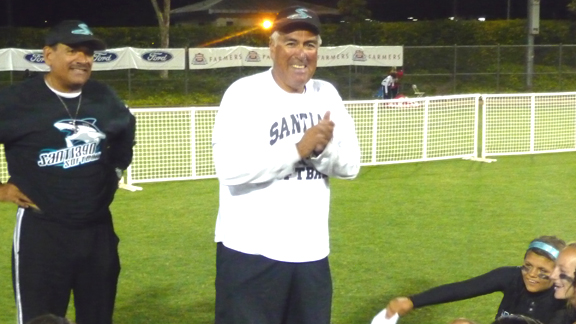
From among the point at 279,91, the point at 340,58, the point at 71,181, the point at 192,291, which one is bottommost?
the point at 192,291

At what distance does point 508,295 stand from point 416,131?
8.90 meters

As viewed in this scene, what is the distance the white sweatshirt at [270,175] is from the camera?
296cm

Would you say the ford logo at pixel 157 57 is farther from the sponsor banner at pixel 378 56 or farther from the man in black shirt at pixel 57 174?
the man in black shirt at pixel 57 174

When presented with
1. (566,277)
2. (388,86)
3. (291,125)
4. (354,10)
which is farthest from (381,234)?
(354,10)

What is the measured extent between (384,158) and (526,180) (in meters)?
2.31

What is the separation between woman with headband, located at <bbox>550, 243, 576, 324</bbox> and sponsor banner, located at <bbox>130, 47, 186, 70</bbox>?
2341cm

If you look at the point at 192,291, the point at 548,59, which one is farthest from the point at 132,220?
the point at 548,59

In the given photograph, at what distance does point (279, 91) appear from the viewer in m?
3.07

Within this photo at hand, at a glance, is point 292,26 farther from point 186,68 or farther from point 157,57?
point 186,68

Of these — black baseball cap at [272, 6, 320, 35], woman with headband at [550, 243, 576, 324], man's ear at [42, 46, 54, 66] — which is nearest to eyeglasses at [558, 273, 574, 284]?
woman with headband at [550, 243, 576, 324]

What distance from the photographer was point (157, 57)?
87.6ft

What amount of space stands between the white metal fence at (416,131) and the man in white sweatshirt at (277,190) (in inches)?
312

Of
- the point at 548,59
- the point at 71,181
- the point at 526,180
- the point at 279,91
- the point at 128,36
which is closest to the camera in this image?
the point at 279,91

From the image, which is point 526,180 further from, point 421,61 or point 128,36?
point 128,36
